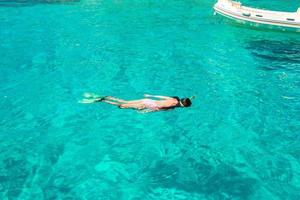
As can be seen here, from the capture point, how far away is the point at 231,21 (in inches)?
1163

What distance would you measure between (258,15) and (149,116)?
55.8 ft

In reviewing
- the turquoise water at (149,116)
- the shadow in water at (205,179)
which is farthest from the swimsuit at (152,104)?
the shadow in water at (205,179)

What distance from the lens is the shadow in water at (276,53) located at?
20.2m

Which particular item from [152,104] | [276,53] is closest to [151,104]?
[152,104]

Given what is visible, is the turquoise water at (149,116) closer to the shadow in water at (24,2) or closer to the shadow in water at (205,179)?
the shadow in water at (205,179)

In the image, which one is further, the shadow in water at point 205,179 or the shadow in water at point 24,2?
the shadow in water at point 24,2

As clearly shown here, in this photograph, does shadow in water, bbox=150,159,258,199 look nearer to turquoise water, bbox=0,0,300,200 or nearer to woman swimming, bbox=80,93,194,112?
turquoise water, bbox=0,0,300,200

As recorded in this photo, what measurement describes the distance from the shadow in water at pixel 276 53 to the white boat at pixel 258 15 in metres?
2.72

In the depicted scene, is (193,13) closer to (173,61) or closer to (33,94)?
(173,61)

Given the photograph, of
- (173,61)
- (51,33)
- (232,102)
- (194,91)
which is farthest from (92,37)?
(232,102)

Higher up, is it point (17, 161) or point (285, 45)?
point (285, 45)

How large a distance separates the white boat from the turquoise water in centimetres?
105

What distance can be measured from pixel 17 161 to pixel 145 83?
7.71 m

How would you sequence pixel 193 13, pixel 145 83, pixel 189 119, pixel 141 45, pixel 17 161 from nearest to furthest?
pixel 17 161
pixel 189 119
pixel 145 83
pixel 141 45
pixel 193 13
